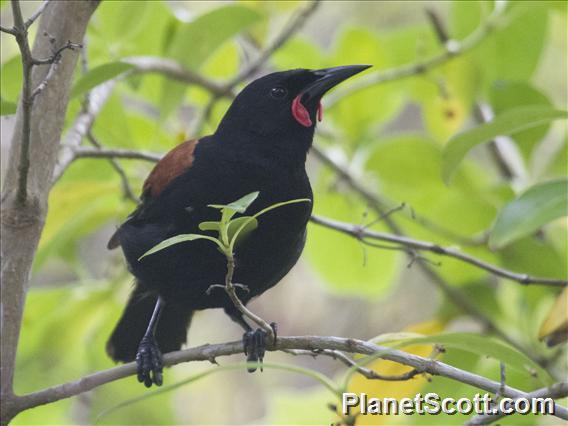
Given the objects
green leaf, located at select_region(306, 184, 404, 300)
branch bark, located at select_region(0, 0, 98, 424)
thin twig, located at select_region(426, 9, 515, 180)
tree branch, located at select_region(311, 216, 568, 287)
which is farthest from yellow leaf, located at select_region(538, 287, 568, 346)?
branch bark, located at select_region(0, 0, 98, 424)

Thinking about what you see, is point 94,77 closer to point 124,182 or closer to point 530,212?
point 124,182

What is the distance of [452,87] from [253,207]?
1.33m

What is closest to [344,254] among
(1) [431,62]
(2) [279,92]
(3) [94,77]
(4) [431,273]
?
(4) [431,273]

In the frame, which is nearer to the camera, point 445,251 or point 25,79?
point 25,79

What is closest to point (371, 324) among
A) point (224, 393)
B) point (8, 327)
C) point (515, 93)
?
point (224, 393)

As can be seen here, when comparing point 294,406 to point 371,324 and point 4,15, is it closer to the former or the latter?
point 371,324

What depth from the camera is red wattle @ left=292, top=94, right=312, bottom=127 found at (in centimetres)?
291

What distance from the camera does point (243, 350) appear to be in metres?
2.32

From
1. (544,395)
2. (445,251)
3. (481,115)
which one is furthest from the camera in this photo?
(481,115)

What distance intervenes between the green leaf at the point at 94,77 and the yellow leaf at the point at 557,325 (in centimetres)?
142

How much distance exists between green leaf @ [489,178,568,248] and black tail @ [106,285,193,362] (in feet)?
4.12

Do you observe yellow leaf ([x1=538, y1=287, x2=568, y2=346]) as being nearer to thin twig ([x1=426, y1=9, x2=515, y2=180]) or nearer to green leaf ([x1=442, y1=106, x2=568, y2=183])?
green leaf ([x1=442, y1=106, x2=568, y2=183])

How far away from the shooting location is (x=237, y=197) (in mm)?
2615

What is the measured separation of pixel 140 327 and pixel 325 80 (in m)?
1.10
